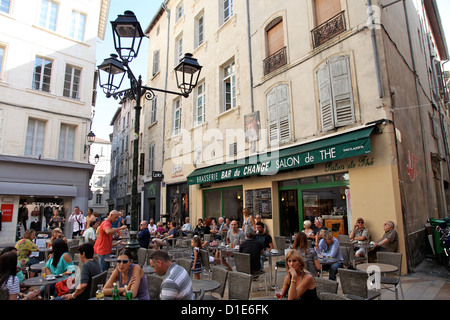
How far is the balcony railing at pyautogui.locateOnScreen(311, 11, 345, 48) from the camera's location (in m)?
8.01

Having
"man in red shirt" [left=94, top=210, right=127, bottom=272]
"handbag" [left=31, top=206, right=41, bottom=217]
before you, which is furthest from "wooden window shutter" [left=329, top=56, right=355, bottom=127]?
"handbag" [left=31, top=206, right=41, bottom=217]

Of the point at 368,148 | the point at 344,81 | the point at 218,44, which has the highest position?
the point at 218,44

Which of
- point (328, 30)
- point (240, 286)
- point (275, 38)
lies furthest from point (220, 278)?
point (275, 38)

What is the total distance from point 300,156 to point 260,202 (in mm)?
2897

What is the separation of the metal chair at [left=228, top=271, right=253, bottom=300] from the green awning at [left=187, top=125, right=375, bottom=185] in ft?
14.7

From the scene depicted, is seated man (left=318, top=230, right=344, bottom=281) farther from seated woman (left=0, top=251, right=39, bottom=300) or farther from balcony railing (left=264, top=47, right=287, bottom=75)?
balcony railing (left=264, top=47, right=287, bottom=75)

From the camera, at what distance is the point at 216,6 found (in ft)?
46.2

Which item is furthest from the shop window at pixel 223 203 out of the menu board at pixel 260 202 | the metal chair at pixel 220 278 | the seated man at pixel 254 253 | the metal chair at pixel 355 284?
the metal chair at pixel 355 284

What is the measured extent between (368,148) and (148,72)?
18.6 meters

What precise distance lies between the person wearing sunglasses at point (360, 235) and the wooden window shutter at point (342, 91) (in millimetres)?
2689

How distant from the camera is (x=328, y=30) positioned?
8367 mm

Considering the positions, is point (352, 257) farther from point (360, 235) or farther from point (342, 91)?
point (342, 91)
